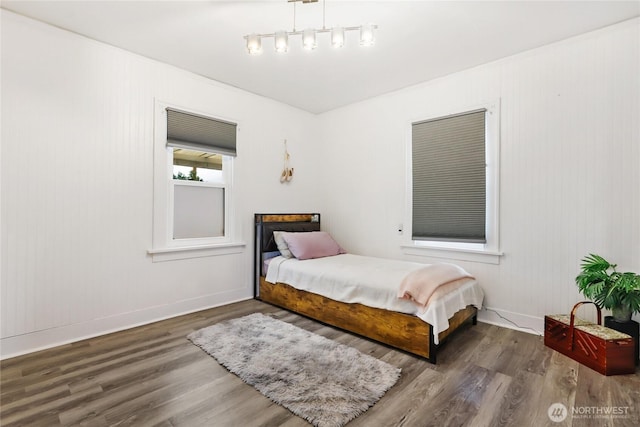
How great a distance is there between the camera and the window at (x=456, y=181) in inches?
122

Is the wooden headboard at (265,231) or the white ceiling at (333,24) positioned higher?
the white ceiling at (333,24)

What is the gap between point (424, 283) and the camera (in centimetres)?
240

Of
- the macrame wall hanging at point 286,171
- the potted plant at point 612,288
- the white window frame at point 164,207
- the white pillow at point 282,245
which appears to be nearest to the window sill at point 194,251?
the white window frame at point 164,207

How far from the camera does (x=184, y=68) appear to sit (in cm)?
326

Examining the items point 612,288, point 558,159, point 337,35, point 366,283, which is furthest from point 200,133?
point 612,288

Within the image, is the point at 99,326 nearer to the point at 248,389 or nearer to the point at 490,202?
the point at 248,389

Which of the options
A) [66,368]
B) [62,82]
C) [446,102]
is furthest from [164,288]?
[446,102]

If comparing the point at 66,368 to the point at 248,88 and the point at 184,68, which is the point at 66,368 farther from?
the point at 248,88

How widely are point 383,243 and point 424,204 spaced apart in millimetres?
761

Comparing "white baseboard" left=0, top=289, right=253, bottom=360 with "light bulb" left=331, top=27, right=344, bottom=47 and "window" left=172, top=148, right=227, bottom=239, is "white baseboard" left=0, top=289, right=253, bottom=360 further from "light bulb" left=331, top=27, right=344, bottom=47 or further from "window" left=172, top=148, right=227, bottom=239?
"light bulb" left=331, top=27, right=344, bottom=47

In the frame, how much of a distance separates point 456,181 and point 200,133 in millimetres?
2996

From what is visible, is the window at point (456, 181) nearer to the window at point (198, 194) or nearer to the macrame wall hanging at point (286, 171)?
the macrame wall hanging at point (286, 171)

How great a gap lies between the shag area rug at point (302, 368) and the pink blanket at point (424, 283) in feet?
1.80

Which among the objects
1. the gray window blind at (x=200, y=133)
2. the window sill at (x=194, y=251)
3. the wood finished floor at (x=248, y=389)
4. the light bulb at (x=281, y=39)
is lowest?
the wood finished floor at (x=248, y=389)
